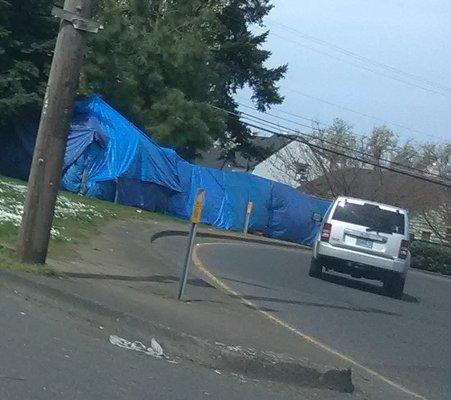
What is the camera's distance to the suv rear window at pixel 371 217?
19.7m

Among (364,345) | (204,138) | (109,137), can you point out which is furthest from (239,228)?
(364,345)

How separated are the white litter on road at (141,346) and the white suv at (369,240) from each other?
35.9 ft

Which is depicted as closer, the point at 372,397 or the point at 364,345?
the point at 372,397

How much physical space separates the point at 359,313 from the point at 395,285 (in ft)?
15.4

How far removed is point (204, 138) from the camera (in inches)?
1550

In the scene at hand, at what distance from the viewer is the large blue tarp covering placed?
32.6 metres

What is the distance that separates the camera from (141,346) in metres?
9.12

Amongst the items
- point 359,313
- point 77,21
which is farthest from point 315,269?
point 77,21

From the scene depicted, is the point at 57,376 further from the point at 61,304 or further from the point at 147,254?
the point at 147,254

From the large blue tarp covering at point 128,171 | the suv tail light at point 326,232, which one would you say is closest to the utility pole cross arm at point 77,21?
the suv tail light at point 326,232

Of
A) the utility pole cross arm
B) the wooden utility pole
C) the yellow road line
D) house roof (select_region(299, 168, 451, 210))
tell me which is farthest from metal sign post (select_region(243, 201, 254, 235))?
the utility pole cross arm

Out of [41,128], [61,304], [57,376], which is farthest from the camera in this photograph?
[41,128]

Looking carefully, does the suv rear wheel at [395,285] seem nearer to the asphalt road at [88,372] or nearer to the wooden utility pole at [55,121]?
the wooden utility pole at [55,121]

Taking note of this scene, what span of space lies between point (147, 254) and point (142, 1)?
24.5m
